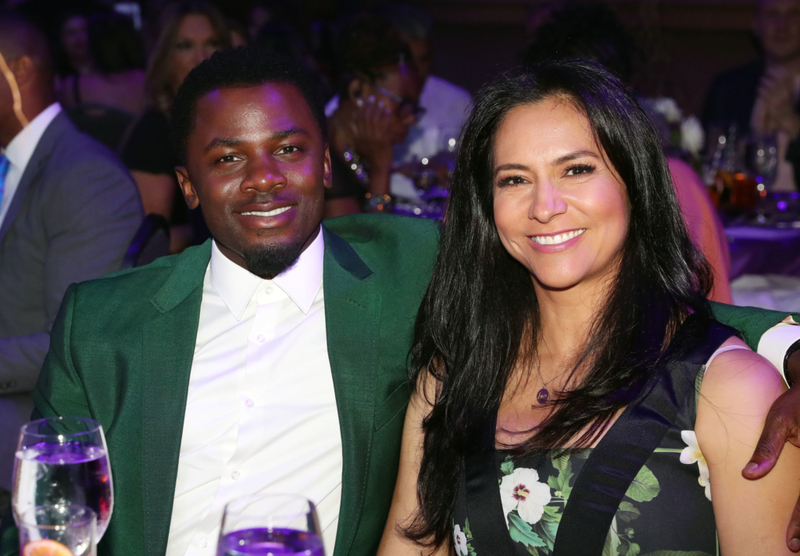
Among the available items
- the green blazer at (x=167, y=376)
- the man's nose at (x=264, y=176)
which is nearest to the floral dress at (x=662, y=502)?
the green blazer at (x=167, y=376)

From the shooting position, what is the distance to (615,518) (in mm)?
1467

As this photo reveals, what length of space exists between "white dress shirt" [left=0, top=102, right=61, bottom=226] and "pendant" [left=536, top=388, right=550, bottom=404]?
6.39 ft

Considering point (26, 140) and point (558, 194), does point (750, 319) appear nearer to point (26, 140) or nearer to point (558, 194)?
point (558, 194)

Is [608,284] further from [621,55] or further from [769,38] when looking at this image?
[769,38]

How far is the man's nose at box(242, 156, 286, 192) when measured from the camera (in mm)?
1733

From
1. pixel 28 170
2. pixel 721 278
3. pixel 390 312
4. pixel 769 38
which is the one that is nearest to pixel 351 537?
pixel 390 312

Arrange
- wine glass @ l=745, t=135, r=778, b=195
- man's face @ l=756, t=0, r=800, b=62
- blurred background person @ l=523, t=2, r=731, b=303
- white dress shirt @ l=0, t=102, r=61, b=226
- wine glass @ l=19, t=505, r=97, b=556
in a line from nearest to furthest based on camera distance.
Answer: wine glass @ l=19, t=505, r=97, b=556 → blurred background person @ l=523, t=2, r=731, b=303 → white dress shirt @ l=0, t=102, r=61, b=226 → wine glass @ l=745, t=135, r=778, b=195 → man's face @ l=756, t=0, r=800, b=62

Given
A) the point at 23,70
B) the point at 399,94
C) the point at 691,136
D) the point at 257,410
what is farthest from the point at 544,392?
the point at 691,136

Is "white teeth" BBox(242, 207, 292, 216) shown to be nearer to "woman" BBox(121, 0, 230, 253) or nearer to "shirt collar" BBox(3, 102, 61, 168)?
"woman" BBox(121, 0, 230, 253)

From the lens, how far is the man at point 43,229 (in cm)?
251

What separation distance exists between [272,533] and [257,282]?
2.97 feet

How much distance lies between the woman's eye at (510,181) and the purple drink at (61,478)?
2.92 feet

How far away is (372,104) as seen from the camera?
12.2 ft

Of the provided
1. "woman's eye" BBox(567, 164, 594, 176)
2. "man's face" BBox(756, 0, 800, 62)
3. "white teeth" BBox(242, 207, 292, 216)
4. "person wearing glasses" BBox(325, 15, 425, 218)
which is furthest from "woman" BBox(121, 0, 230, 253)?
"man's face" BBox(756, 0, 800, 62)
